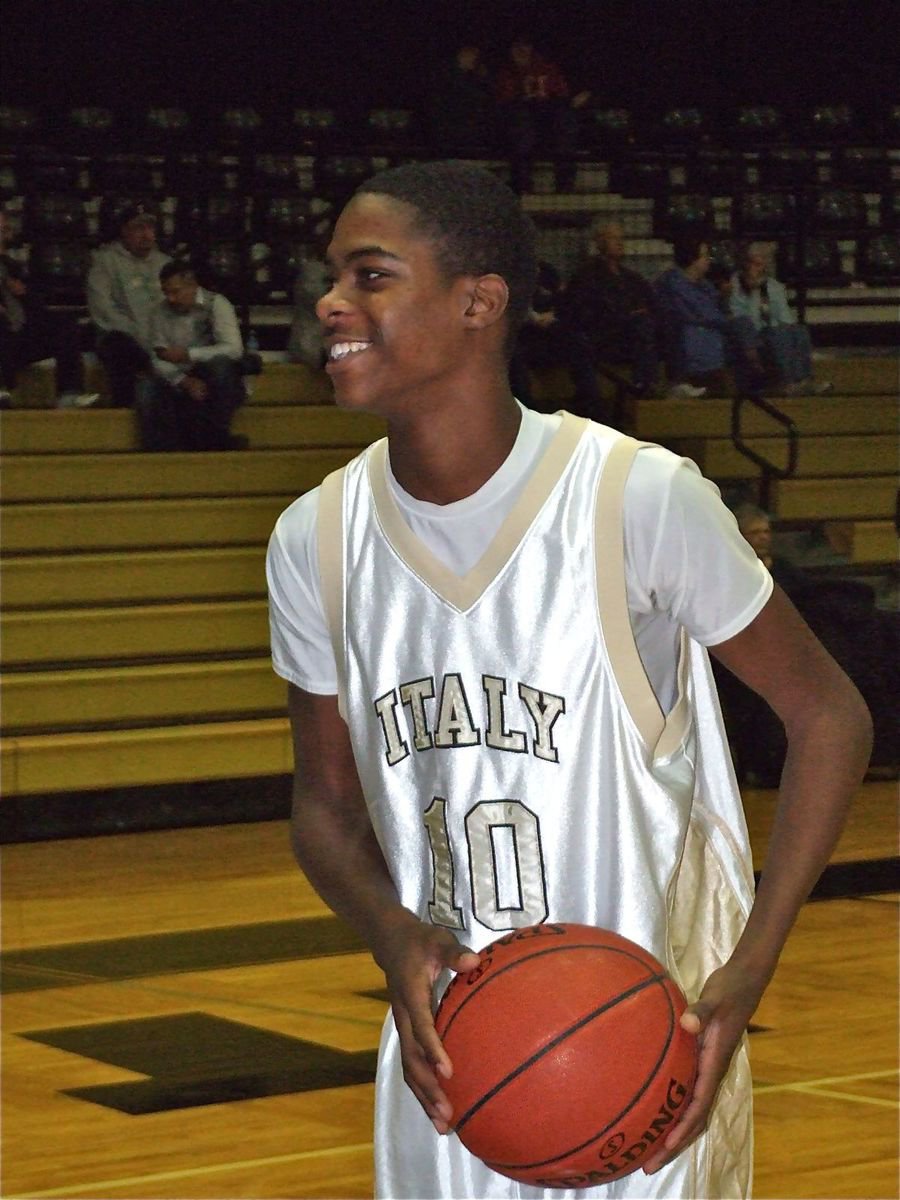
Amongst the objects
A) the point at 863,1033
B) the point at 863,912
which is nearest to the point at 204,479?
the point at 863,912

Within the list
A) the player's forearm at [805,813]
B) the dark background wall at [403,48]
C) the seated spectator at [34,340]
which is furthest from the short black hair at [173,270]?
the player's forearm at [805,813]

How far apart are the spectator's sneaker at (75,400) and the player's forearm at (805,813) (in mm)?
8105

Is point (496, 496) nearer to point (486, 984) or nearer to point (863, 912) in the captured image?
point (486, 984)

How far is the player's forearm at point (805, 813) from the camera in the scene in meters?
1.88

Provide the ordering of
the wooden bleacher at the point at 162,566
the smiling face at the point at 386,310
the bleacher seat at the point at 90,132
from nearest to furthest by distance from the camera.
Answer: the smiling face at the point at 386,310 → the wooden bleacher at the point at 162,566 → the bleacher seat at the point at 90,132

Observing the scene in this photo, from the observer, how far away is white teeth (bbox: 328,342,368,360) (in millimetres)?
1928

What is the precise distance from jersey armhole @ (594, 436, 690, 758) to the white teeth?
0.27m

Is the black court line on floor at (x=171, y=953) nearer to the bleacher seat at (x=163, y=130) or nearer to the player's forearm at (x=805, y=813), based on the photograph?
the player's forearm at (x=805, y=813)

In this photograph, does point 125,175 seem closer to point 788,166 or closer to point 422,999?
point 788,166

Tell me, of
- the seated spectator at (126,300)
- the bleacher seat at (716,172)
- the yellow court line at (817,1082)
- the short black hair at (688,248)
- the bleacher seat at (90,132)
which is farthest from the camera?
the bleacher seat at (716,172)

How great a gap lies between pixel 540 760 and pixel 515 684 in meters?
0.08

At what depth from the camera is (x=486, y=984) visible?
6.11 ft

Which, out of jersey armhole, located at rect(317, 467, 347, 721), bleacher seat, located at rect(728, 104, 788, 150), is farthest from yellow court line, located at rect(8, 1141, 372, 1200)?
bleacher seat, located at rect(728, 104, 788, 150)

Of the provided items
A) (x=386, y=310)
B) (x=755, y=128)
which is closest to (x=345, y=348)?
(x=386, y=310)
